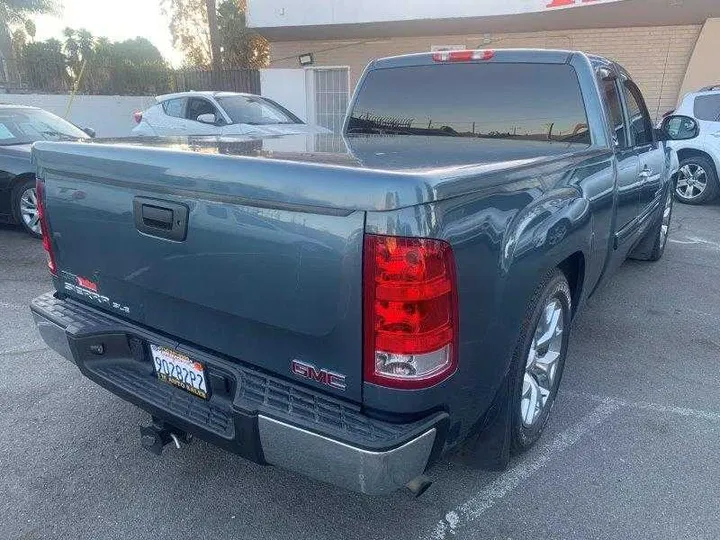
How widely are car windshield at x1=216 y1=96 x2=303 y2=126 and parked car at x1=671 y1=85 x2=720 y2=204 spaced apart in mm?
6696

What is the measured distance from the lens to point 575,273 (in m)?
3.03

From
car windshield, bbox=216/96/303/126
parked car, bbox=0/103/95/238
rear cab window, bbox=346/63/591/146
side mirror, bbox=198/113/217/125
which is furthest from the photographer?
car windshield, bbox=216/96/303/126

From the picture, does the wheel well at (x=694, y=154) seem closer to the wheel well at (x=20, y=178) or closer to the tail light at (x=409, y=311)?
the tail light at (x=409, y=311)

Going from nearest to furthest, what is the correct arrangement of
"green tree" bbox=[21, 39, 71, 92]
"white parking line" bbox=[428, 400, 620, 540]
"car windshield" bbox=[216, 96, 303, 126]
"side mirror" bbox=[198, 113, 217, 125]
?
"white parking line" bbox=[428, 400, 620, 540], "side mirror" bbox=[198, 113, 217, 125], "car windshield" bbox=[216, 96, 303, 126], "green tree" bbox=[21, 39, 71, 92]

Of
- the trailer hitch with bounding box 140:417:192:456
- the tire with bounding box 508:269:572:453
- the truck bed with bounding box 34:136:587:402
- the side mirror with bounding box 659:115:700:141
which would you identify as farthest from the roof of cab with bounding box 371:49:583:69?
the trailer hitch with bounding box 140:417:192:456

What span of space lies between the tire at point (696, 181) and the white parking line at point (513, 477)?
7.39 meters

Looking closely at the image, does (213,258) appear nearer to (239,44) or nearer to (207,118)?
(207,118)

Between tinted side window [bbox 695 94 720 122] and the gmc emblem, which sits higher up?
tinted side window [bbox 695 94 720 122]

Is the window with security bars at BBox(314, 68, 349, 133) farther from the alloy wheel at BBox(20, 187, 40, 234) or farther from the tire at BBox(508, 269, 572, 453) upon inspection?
the tire at BBox(508, 269, 572, 453)

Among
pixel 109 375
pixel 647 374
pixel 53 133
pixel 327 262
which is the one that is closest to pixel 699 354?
pixel 647 374

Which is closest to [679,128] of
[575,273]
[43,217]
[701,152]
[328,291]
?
[575,273]

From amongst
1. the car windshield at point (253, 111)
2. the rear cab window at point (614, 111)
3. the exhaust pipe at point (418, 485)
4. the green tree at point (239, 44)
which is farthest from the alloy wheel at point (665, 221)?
the green tree at point (239, 44)

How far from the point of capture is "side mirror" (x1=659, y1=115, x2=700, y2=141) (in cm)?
477

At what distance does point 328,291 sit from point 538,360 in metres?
1.49
